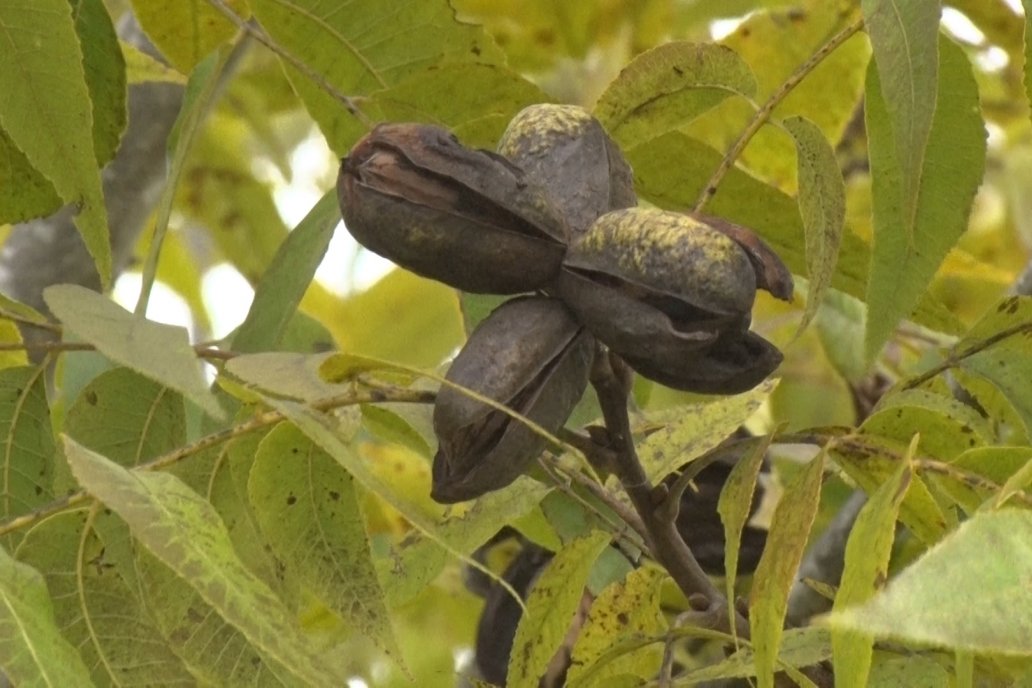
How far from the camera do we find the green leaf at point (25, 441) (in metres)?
1.07

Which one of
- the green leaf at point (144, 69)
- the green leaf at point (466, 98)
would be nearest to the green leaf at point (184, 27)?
the green leaf at point (144, 69)

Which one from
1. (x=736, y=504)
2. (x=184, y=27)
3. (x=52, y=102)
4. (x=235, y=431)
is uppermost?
(x=184, y=27)

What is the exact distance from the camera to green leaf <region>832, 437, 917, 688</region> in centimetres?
72

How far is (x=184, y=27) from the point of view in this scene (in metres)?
1.36

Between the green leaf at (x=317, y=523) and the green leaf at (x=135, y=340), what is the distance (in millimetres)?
155

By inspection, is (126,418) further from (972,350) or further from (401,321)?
(401,321)

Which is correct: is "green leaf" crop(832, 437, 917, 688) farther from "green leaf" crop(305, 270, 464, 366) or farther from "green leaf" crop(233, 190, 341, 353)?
"green leaf" crop(305, 270, 464, 366)

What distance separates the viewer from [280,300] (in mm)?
1086

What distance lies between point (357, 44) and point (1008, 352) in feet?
1.73

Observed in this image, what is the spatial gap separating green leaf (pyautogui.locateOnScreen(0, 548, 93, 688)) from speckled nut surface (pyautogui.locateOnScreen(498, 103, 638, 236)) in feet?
1.10

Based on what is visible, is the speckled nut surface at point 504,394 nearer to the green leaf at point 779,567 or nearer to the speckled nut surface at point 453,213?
the speckled nut surface at point 453,213

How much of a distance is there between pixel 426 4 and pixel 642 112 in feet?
0.76

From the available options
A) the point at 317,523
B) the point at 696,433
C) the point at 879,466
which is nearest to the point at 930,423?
the point at 879,466

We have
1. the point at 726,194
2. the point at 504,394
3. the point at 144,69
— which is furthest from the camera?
the point at 144,69
